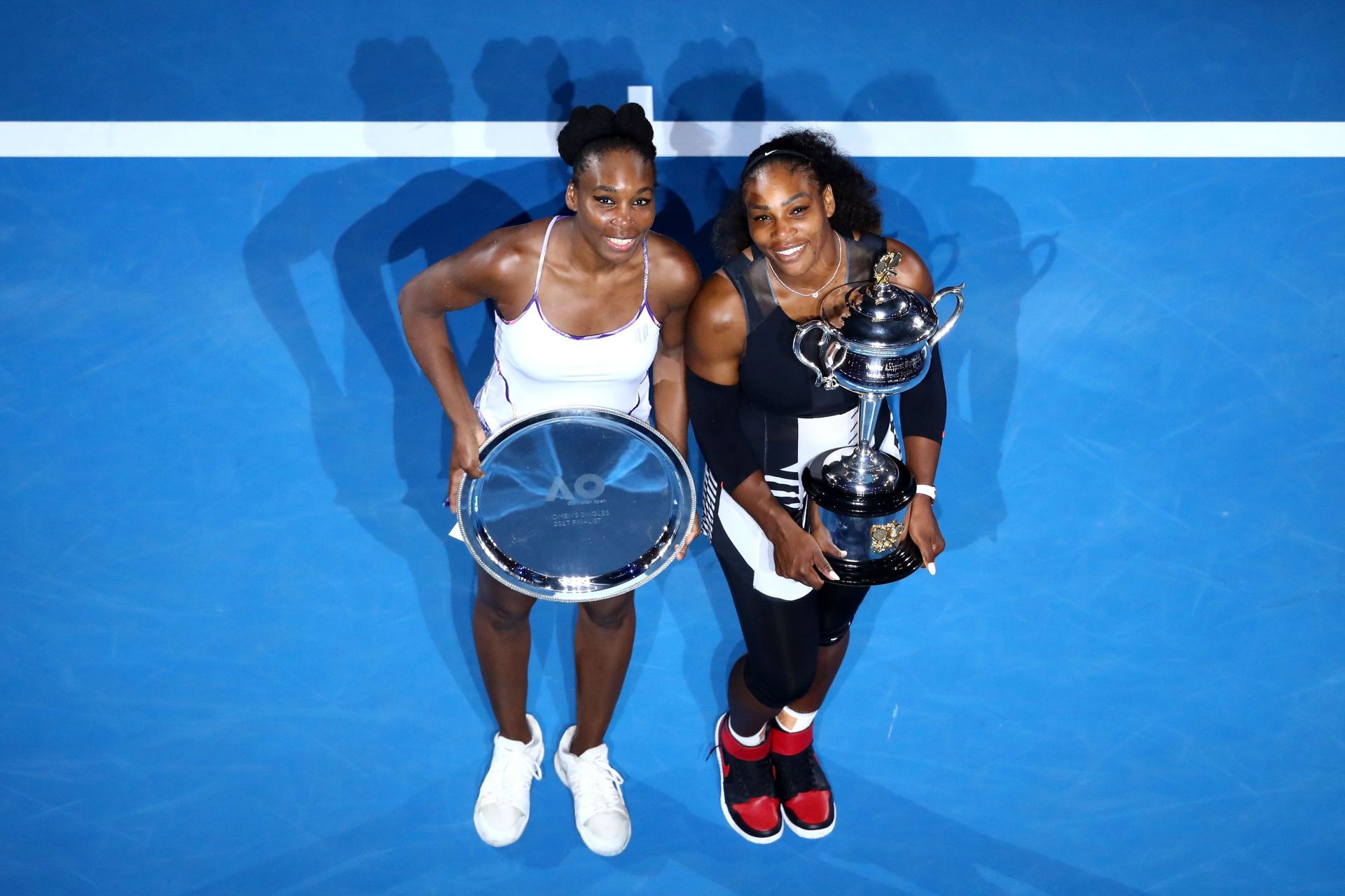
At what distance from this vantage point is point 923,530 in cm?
283

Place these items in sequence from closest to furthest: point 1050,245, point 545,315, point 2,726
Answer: point 545,315, point 1050,245, point 2,726

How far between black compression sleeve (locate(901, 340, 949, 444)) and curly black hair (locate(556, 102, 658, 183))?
97 centimetres

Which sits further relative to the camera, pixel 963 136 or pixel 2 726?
pixel 2 726

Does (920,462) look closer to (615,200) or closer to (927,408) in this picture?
(927,408)

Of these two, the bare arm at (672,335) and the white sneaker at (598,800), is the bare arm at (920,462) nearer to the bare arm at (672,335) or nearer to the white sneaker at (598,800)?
the bare arm at (672,335)

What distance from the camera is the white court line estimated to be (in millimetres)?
3182

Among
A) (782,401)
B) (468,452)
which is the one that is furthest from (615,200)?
(468,452)

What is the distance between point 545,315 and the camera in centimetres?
276

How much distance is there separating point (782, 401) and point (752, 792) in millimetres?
1588

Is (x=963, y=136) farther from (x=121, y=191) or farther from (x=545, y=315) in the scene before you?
(x=121, y=191)

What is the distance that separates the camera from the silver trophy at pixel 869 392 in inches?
94.3

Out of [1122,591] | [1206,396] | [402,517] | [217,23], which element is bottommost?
[1122,591]

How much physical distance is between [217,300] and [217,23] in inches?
33.7

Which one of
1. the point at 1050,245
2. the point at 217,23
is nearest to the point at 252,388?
the point at 217,23
